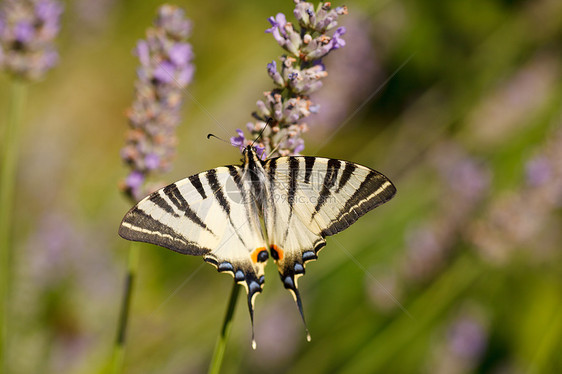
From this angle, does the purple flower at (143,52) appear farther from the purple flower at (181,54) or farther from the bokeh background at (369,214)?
the bokeh background at (369,214)

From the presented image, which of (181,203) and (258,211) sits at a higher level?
(181,203)

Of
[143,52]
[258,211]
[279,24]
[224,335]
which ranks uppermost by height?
[143,52]

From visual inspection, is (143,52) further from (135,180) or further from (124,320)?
(124,320)

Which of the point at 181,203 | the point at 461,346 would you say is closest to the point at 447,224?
the point at 461,346

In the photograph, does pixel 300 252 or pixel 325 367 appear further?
pixel 325 367

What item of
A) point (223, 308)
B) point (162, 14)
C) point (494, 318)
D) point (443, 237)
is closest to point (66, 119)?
point (223, 308)

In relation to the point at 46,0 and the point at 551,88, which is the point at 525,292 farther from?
the point at 46,0

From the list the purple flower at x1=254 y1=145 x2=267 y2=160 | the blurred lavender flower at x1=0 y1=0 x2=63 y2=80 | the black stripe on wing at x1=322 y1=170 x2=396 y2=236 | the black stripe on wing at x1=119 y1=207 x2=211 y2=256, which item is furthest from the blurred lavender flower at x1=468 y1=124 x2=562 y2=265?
the blurred lavender flower at x1=0 y1=0 x2=63 y2=80
